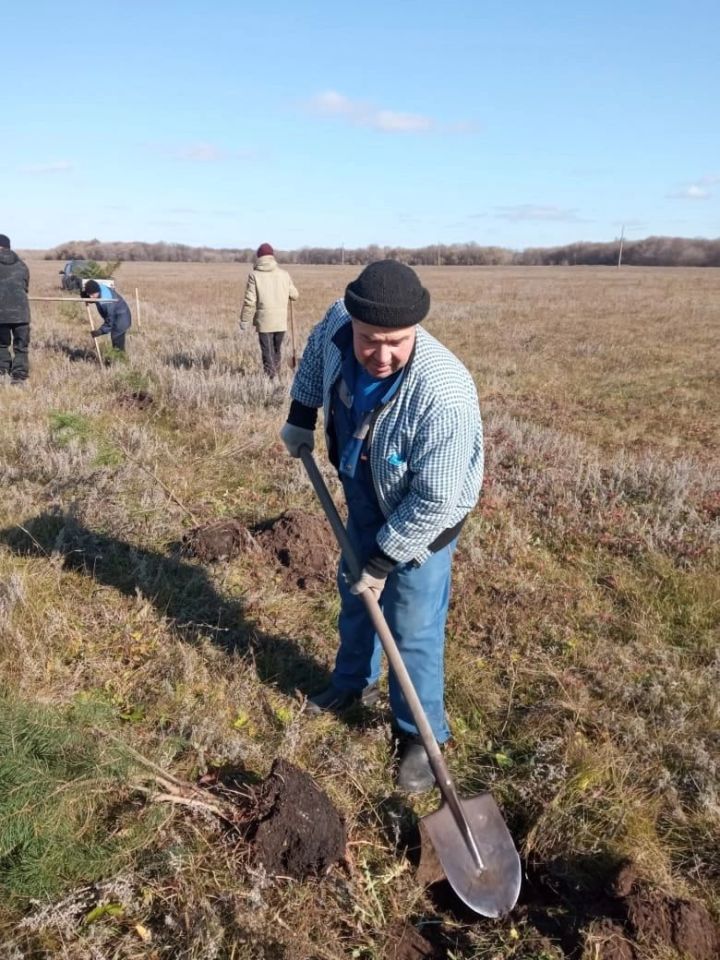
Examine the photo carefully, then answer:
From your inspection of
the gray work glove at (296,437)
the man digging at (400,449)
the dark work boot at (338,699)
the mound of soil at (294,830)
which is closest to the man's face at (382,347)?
the man digging at (400,449)

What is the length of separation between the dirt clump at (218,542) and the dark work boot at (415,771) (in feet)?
6.40

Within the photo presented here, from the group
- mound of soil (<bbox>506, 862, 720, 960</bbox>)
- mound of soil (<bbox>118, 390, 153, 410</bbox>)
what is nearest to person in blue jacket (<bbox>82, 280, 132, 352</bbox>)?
mound of soil (<bbox>118, 390, 153, 410</bbox>)

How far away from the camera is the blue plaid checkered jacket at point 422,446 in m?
2.53

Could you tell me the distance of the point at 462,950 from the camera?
2506 mm

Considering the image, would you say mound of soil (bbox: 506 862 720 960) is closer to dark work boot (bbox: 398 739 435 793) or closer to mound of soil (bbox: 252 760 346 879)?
dark work boot (bbox: 398 739 435 793)

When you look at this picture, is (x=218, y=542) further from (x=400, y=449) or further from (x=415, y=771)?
(x=400, y=449)

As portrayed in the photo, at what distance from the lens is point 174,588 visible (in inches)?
174

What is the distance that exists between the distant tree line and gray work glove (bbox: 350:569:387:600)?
2728 inches

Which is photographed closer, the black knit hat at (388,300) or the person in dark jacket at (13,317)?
the black knit hat at (388,300)

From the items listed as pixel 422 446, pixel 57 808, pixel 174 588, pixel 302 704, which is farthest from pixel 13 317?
pixel 422 446

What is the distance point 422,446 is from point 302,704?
1.56m

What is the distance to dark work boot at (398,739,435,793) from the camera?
3139 millimetres

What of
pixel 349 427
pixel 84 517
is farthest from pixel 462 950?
pixel 84 517

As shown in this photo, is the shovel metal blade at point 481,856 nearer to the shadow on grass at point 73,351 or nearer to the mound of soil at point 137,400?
the mound of soil at point 137,400
